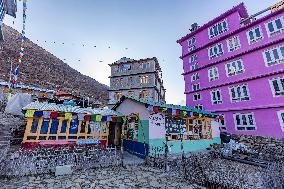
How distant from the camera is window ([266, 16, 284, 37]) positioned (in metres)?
19.5

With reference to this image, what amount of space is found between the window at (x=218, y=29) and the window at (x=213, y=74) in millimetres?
5529

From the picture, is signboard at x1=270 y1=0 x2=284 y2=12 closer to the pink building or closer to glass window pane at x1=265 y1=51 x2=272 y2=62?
the pink building

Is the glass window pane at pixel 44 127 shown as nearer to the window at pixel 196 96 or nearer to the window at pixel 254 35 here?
the window at pixel 196 96

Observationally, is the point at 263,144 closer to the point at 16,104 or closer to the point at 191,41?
the point at 191,41

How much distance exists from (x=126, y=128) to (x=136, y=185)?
8913 millimetres

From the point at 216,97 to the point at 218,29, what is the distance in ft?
34.9

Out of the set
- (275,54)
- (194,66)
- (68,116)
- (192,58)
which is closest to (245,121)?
(275,54)

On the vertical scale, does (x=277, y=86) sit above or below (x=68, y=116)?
above

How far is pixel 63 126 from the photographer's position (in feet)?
48.0

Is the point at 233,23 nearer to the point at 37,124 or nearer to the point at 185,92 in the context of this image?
the point at 185,92

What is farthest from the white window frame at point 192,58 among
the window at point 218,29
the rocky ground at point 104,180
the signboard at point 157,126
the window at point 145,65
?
the rocky ground at point 104,180

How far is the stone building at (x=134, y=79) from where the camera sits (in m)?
34.3

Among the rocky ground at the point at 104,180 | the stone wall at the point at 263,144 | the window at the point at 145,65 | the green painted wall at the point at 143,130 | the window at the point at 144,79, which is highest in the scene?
the window at the point at 145,65

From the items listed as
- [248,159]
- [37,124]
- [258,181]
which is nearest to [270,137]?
[248,159]
